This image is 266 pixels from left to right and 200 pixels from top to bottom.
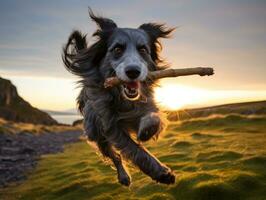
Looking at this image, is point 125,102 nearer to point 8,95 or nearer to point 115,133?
point 115,133

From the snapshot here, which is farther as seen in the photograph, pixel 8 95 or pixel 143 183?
pixel 8 95

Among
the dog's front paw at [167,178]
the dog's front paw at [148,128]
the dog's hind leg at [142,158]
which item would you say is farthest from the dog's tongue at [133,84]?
the dog's front paw at [167,178]

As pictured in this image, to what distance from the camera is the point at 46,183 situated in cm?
2308

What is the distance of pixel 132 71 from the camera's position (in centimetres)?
841

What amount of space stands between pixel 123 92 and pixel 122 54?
0.84 meters

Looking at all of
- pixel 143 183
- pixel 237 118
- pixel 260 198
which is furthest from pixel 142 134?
pixel 237 118

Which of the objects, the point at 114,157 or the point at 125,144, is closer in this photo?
the point at 125,144

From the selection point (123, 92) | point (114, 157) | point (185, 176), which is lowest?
point (185, 176)

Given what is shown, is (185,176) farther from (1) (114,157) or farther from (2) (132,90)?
(2) (132,90)

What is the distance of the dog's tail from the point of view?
35.2ft

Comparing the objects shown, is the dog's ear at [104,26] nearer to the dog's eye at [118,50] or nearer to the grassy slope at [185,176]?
the dog's eye at [118,50]

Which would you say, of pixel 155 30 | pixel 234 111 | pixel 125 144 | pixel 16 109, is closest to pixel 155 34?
pixel 155 30

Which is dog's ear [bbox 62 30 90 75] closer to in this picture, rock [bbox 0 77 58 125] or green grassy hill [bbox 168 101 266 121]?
green grassy hill [bbox 168 101 266 121]

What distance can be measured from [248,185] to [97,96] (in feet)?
23.1
